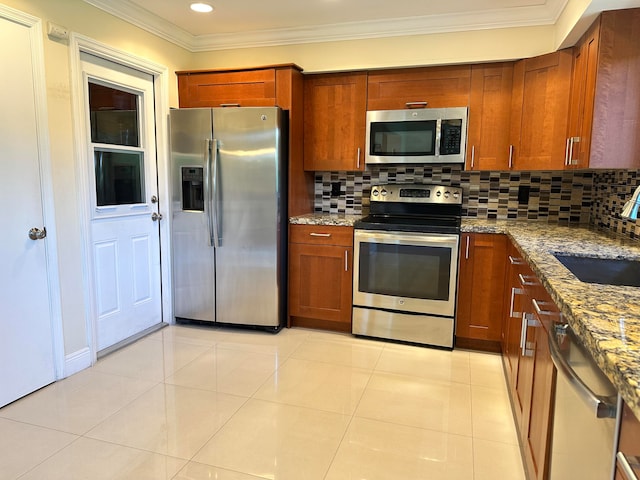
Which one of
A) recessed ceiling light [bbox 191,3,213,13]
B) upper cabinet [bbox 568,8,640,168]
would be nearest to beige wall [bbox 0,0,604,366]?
upper cabinet [bbox 568,8,640,168]

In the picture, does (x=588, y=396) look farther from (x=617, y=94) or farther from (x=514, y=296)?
(x=617, y=94)

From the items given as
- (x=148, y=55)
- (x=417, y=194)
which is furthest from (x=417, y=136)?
(x=148, y=55)

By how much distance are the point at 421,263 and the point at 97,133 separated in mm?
2370

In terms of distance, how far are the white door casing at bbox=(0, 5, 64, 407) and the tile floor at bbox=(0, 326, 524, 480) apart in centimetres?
22

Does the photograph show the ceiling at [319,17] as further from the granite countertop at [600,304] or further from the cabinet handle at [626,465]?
the cabinet handle at [626,465]

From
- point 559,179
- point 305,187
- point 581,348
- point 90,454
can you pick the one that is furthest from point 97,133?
point 559,179

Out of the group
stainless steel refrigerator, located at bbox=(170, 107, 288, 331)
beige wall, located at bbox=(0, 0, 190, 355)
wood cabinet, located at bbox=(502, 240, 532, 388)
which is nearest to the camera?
wood cabinet, located at bbox=(502, 240, 532, 388)

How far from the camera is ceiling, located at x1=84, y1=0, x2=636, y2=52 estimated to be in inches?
112

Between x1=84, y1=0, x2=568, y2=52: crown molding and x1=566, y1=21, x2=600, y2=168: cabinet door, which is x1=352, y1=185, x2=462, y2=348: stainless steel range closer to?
x1=566, y1=21, x2=600, y2=168: cabinet door

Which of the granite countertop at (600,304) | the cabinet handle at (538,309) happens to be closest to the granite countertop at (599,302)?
the granite countertop at (600,304)

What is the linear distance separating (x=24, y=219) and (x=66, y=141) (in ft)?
1.76

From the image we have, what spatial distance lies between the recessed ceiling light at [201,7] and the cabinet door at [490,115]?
1.90 m

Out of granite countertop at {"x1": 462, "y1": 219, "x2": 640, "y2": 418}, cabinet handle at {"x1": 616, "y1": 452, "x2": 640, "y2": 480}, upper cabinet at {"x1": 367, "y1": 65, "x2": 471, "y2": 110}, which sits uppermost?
upper cabinet at {"x1": 367, "y1": 65, "x2": 471, "y2": 110}

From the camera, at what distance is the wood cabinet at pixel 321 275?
10.8ft
